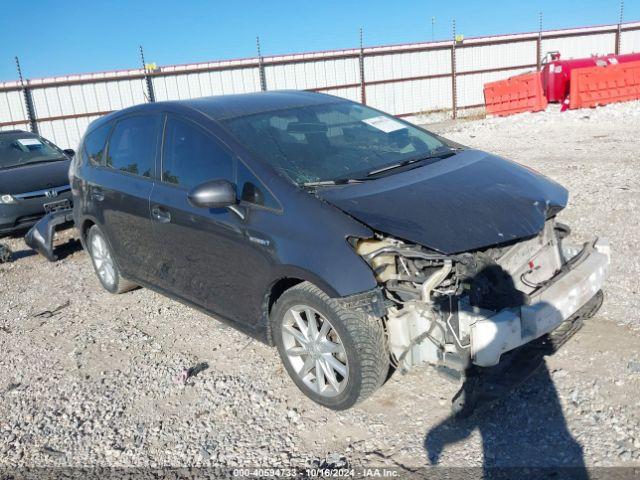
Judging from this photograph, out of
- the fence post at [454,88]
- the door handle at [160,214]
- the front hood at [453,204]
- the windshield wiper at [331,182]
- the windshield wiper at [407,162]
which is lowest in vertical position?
the fence post at [454,88]

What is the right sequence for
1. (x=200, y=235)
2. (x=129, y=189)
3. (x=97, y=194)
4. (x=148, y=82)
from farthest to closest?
(x=148, y=82)
(x=97, y=194)
(x=129, y=189)
(x=200, y=235)

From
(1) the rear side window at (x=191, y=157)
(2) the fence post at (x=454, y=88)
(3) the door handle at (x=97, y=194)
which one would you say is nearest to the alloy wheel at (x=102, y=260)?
(3) the door handle at (x=97, y=194)

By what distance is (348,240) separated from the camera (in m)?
3.02

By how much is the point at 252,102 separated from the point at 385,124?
1045mm

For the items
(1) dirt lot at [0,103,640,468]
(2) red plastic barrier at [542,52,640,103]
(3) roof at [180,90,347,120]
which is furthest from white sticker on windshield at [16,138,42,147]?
(2) red plastic barrier at [542,52,640,103]

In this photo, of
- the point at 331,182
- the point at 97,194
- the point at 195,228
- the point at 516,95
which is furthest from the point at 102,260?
→ the point at 516,95

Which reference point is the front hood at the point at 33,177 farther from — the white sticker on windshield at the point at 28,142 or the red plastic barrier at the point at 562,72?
the red plastic barrier at the point at 562,72

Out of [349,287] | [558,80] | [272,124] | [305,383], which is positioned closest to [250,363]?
[305,383]

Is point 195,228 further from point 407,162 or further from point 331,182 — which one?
point 407,162

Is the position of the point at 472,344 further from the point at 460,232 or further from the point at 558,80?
the point at 558,80

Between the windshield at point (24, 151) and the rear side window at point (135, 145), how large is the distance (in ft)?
16.0

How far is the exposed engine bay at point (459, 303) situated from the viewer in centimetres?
285

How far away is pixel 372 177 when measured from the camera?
3561 millimetres

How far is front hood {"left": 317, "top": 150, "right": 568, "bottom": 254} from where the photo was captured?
2.92m
